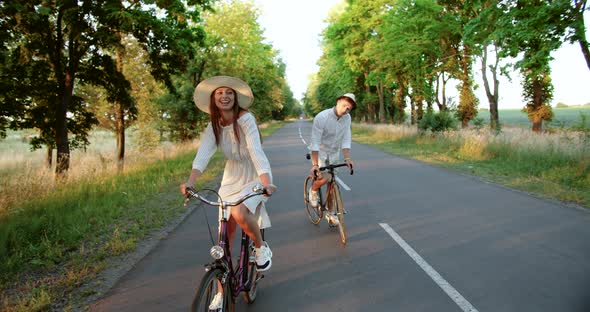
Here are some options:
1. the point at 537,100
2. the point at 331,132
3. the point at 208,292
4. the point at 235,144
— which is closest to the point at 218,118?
the point at 235,144

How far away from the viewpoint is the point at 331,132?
579 centimetres

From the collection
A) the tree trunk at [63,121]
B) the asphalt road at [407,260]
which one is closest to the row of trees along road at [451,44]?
the asphalt road at [407,260]

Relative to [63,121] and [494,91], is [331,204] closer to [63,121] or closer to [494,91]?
[63,121]

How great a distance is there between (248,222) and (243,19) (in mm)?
25079

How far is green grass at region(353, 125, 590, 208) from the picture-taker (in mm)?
8932

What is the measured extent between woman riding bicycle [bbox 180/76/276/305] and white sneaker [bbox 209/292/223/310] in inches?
23.8

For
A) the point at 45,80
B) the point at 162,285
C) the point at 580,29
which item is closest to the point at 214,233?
the point at 162,285

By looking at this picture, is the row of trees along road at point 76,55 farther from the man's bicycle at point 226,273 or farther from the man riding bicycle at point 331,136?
the man's bicycle at point 226,273

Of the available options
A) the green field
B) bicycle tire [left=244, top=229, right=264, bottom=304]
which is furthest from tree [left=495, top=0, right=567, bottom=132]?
bicycle tire [left=244, top=229, right=264, bottom=304]

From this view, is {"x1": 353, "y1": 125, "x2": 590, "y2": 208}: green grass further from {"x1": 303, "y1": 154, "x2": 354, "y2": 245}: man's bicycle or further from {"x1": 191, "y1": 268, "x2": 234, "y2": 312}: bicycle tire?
{"x1": 191, "y1": 268, "x2": 234, "y2": 312}: bicycle tire

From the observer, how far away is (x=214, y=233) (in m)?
6.04

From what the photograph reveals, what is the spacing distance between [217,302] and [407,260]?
2728 millimetres

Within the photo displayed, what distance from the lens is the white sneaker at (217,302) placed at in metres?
2.65

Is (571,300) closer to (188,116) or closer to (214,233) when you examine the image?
(214,233)
